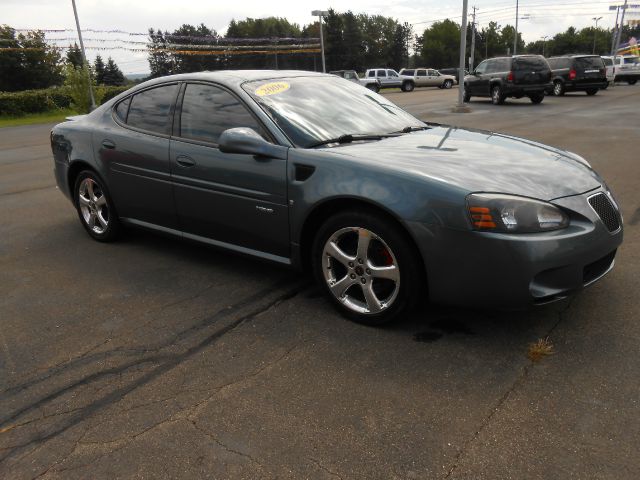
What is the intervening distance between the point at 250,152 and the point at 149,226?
149 centimetres

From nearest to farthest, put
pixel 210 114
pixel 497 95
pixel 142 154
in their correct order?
pixel 210 114
pixel 142 154
pixel 497 95

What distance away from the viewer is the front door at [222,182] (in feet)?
11.6

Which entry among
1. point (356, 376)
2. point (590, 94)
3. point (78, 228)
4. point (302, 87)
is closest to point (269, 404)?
point (356, 376)

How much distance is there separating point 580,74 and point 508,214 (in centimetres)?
2403

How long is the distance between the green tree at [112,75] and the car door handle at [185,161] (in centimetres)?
6374

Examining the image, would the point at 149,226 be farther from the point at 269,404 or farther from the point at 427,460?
the point at 427,460

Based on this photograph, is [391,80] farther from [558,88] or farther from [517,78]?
[517,78]

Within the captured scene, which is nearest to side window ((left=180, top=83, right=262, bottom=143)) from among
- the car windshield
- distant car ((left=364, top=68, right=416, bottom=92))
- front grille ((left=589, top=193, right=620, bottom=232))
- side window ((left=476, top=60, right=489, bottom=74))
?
the car windshield

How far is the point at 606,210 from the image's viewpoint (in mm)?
3164

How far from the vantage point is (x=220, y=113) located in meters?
3.90

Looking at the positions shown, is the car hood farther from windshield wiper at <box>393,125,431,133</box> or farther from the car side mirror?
the car side mirror

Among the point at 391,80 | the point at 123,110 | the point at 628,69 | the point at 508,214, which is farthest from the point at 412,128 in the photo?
the point at 391,80

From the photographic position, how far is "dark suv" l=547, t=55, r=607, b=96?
923 inches

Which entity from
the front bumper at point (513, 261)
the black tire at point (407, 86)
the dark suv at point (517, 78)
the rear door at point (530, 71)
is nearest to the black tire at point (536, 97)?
the dark suv at point (517, 78)
